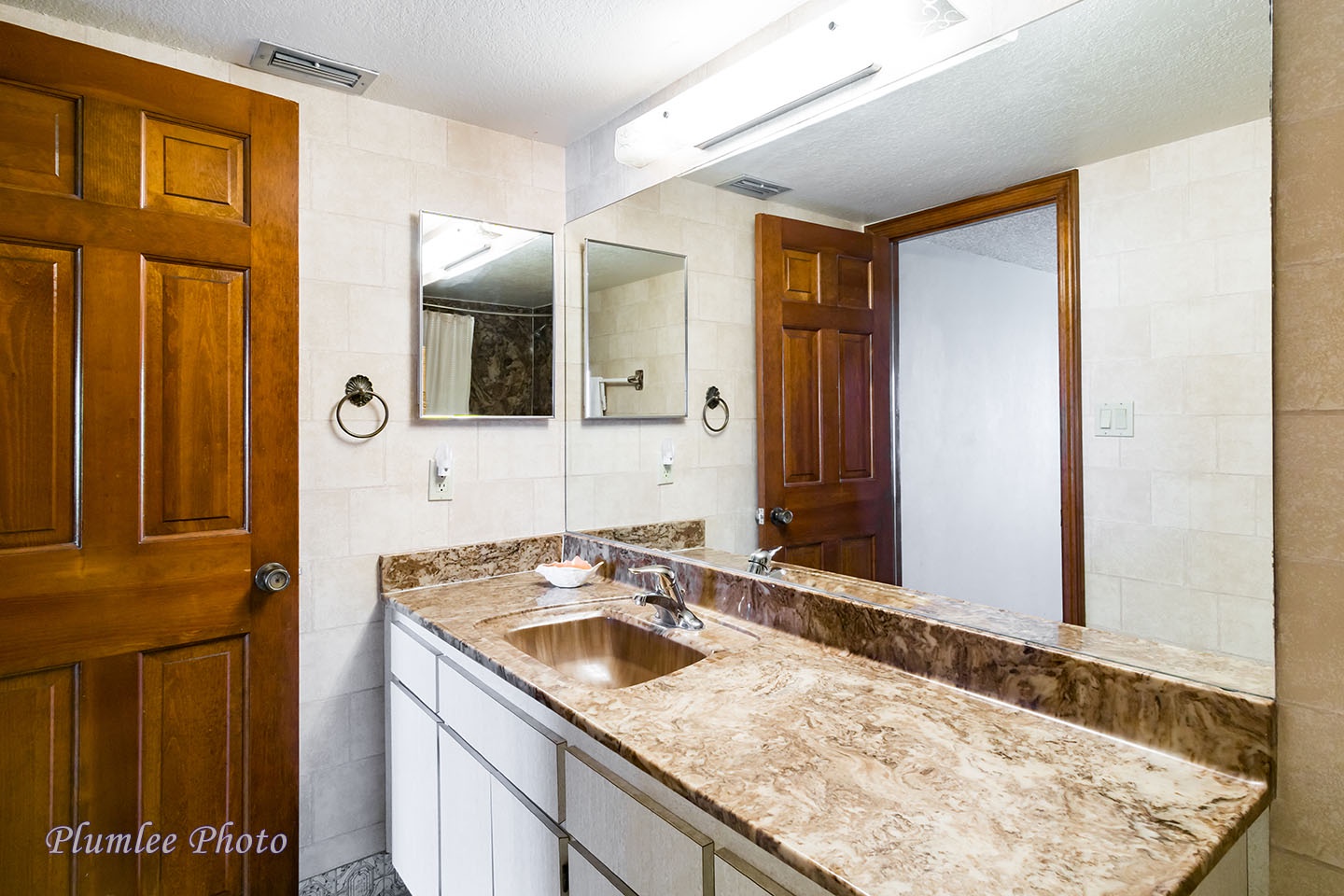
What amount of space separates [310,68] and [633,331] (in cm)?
107

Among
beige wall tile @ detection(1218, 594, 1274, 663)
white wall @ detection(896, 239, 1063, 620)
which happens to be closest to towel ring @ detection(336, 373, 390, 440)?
white wall @ detection(896, 239, 1063, 620)

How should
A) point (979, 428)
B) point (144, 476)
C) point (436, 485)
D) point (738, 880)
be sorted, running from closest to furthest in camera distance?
point (738, 880) < point (979, 428) < point (144, 476) < point (436, 485)

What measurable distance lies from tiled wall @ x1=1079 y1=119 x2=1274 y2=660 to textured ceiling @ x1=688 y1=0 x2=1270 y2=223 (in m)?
0.05

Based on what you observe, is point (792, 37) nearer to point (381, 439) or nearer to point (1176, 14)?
point (1176, 14)

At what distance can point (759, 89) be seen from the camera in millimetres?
1587

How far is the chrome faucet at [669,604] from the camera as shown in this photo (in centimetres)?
163

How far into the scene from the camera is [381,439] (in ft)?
6.49

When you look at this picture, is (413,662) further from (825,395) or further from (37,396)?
(825,395)

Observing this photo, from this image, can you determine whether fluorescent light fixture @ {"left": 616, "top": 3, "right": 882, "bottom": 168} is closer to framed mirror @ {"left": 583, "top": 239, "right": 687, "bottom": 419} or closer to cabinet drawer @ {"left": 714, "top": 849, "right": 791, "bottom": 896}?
framed mirror @ {"left": 583, "top": 239, "right": 687, "bottom": 419}

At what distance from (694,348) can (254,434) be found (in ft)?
3.74

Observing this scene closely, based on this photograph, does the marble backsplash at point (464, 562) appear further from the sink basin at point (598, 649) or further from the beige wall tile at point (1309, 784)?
the beige wall tile at point (1309, 784)

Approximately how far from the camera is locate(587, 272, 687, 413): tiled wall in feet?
6.47

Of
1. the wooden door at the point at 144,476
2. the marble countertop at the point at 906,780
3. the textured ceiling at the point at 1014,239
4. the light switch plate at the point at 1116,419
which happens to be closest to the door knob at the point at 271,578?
the wooden door at the point at 144,476

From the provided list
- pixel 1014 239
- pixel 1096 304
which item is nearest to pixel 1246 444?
pixel 1096 304
